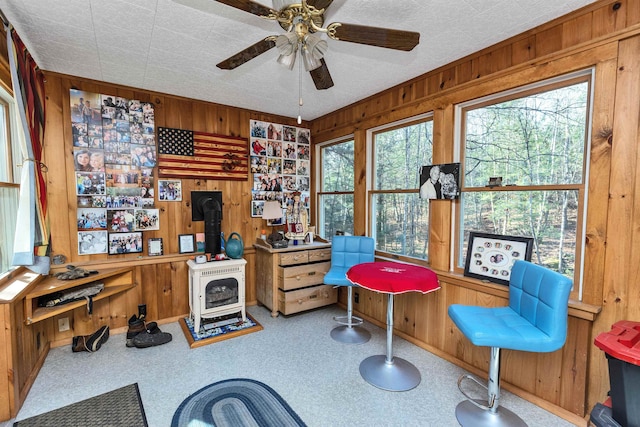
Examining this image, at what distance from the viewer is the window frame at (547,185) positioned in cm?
183

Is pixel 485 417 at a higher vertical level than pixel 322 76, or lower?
lower

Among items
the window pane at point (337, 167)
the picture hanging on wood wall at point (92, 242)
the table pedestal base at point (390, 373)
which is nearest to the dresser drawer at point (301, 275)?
the window pane at point (337, 167)

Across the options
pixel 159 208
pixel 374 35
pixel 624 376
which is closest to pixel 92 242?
pixel 159 208

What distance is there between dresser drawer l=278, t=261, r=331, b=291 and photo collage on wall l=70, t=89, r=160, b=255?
1.54 m

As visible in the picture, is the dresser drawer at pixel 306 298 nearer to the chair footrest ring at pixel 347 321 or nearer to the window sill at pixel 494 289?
the chair footrest ring at pixel 347 321

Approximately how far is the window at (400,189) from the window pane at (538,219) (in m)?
0.56

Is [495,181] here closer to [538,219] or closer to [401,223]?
[538,219]

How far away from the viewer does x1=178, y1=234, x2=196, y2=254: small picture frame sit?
130 inches

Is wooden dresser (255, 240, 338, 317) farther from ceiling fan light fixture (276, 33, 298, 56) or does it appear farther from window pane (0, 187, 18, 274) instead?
ceiling fan light fixture (276, 33, 298, 56)

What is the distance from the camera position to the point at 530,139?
212 cm

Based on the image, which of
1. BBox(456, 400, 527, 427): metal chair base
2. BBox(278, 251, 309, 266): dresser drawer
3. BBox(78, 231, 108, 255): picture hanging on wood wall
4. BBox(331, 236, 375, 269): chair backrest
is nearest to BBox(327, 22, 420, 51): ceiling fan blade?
BBox(331, 236, 375, 269): chair backrest

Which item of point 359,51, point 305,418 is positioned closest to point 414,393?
point 305,418

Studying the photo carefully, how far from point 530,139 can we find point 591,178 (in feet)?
1.67

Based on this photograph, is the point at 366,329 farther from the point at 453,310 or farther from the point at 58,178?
the point at 58,178
